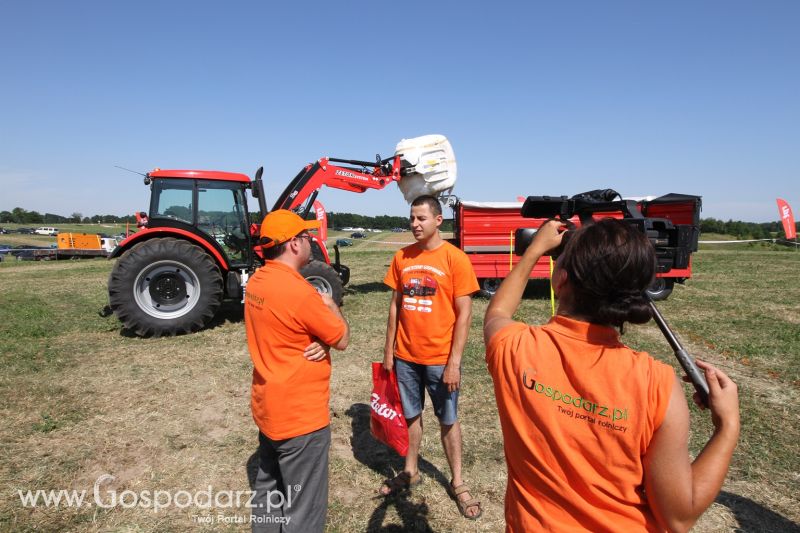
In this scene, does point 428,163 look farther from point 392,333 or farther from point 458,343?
point 458,343

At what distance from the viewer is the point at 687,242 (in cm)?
133

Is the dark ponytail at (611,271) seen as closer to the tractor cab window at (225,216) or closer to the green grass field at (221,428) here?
the green grass field at (221,428)

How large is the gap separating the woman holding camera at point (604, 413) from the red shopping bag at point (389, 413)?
1.83 m

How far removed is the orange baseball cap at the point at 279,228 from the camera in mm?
2104

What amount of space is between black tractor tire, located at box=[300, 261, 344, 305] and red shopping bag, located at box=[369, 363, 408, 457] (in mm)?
4182

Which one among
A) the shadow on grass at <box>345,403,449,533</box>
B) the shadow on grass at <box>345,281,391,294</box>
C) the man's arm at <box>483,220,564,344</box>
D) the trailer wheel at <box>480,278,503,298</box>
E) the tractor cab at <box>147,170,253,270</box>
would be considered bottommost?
the shadow on grass at <box>345,403,449,533</box>

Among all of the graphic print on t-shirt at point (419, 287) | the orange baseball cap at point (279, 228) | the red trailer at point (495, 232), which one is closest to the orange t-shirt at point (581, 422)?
the orange baseball cap at point (279, 228)

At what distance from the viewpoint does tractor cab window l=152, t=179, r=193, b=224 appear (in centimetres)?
674

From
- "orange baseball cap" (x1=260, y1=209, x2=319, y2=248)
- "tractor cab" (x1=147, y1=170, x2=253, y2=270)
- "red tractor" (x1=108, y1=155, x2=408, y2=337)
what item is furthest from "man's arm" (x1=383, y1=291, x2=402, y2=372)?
"tractor cab" (x1=147, y1=170, x2=253, y2=270)

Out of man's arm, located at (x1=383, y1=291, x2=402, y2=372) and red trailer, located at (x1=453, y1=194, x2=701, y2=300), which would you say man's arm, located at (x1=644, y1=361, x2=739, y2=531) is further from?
red trailer, located at (x1=453, y1=194, x2=701, y2=300)

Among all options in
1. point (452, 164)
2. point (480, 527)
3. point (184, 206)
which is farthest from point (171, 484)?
point (452, 164)

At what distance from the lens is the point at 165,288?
6402mm

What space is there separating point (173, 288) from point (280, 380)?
16.9ft

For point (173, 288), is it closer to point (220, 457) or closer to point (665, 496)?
point (220, 457)
